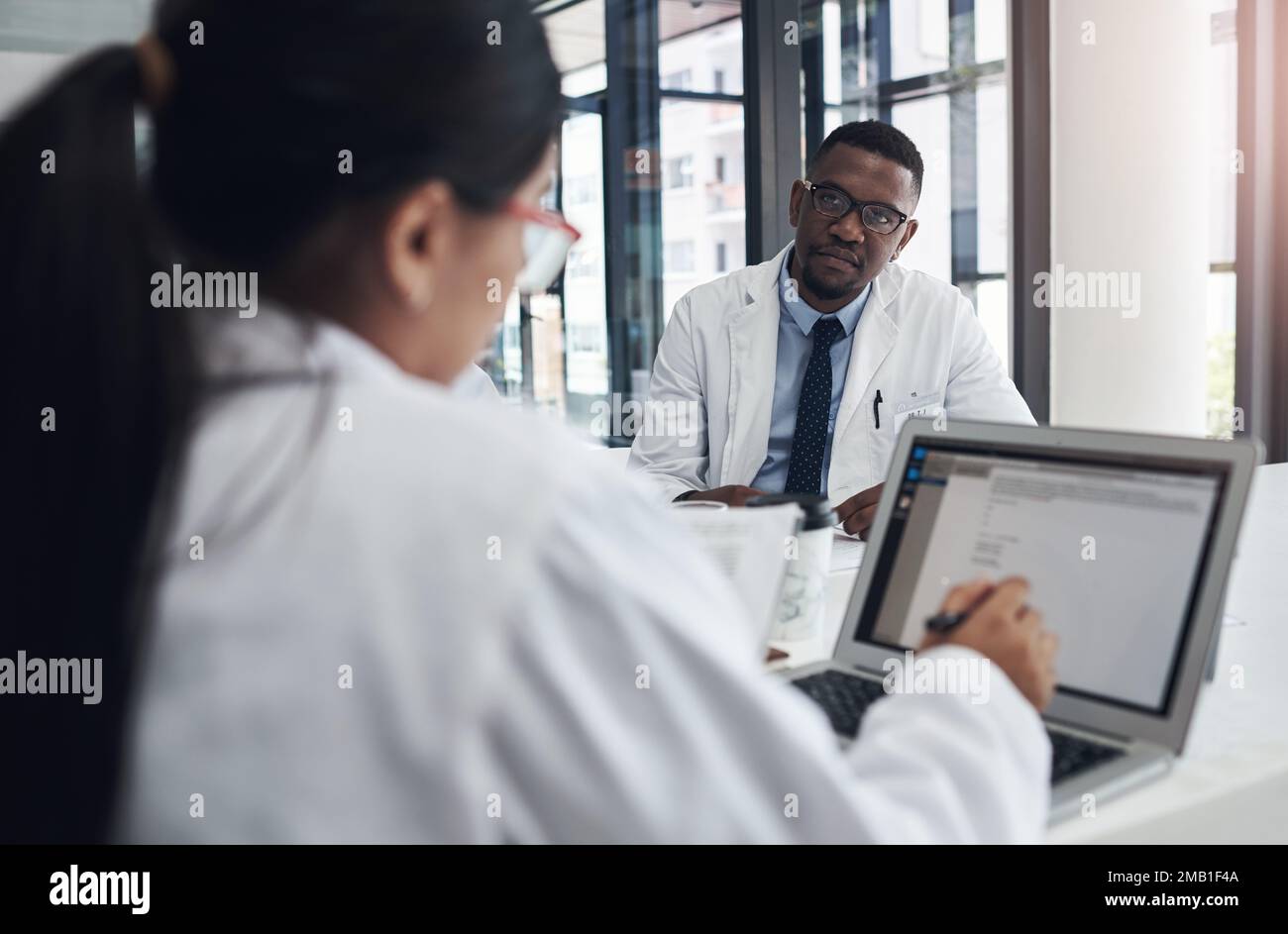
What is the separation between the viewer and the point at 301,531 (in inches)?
20.6

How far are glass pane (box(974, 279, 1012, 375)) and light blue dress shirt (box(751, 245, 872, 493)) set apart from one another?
1946 millimetres

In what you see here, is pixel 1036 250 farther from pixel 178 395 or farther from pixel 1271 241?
pixel 178 395

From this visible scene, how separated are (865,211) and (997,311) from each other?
85.3 inches

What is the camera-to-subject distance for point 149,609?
0.53 metres

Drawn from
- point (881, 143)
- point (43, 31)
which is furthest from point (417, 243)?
point (43, 31)

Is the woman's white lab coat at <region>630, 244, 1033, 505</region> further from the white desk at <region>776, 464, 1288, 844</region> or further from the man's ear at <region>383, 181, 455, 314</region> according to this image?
the man's ear at <region>383, 181, 455, 314</region>

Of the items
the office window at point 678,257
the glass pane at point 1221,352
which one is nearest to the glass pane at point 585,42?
the office window at point 678,257

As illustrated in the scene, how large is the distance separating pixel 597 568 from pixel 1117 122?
392 cm

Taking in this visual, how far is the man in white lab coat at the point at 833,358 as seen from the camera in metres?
2.27

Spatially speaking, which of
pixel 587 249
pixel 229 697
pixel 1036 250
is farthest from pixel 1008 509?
pixel 1036 250

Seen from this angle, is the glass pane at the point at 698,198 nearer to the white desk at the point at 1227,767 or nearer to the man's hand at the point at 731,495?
the man's hand at the point at 731,495

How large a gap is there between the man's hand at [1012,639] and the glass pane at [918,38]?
3703mm

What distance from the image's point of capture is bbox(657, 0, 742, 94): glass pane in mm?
3494

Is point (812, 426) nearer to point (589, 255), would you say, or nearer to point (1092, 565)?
point (1092, 565)
